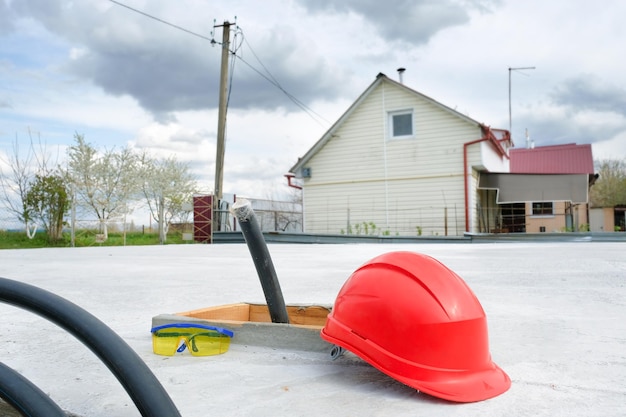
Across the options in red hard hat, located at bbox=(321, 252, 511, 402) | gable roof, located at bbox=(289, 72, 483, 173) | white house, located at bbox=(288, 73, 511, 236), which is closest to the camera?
red hard hat, located at bbox=(321, 252, 511, 402)

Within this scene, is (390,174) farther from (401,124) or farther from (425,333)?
(425,333)

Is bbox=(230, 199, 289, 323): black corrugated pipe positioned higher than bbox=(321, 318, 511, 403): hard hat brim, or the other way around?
bbox=(230, 199, 289, 323): black corrugated pipe

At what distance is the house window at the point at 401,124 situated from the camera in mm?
18125

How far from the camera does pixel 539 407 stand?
1.73 meters

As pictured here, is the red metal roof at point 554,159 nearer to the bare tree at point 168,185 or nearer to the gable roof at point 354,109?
the gable roof at point 354,109

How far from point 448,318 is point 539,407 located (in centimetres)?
43

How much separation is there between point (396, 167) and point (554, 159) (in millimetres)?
11012

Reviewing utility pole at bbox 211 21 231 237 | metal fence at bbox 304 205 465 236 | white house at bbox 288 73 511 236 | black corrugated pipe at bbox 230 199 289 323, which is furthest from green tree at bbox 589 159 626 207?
black corrugated pipe at bbox 230 199 289 323

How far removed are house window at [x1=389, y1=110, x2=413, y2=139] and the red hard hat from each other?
16.5m

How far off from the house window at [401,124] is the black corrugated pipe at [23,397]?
58.1 ft

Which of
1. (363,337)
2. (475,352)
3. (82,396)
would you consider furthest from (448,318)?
(82,396)

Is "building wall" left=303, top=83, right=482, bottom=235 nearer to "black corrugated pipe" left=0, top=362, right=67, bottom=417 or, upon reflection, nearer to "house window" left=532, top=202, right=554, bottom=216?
"house window" left=532, top=202, right=554, bottom=216

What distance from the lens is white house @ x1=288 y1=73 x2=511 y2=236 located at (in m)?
17.0

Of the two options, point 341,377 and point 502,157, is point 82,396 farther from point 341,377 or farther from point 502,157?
point 502,157
